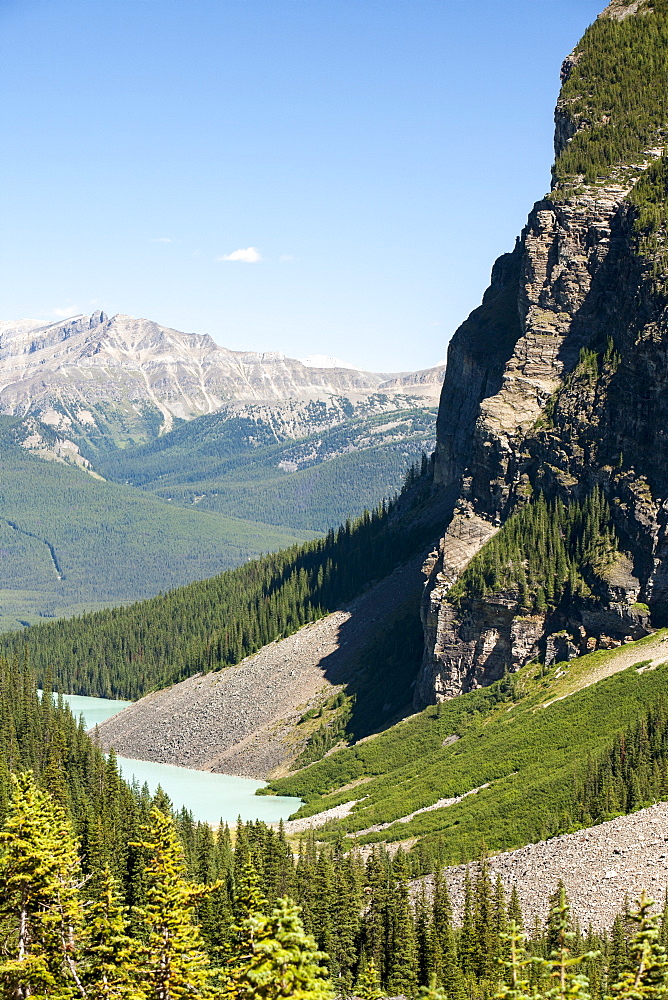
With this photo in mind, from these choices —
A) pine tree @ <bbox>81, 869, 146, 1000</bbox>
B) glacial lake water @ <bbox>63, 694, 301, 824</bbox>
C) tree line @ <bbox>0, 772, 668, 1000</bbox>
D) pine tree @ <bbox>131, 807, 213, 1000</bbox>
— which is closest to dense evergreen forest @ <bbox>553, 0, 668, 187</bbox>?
glacial lake water @ <bbox>63, 694, 301, 824</bbox>

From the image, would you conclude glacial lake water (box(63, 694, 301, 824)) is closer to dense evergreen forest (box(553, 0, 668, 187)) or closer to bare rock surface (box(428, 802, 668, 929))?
bare rock surface (box(428, 802, 668, 929))

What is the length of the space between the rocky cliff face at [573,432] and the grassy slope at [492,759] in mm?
5169

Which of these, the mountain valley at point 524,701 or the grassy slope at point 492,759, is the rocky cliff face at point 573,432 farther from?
the grassy slope at point 492,759

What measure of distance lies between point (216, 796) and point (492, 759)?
50.0m

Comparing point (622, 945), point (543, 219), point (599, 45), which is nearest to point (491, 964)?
point (622, 945)

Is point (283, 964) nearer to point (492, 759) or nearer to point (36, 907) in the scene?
point (36, 907)

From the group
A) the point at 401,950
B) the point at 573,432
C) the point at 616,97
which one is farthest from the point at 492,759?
the point at 616,97

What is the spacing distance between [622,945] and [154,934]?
163 ft

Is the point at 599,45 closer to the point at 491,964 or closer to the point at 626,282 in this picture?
the point at 626,282

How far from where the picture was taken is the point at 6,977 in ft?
140

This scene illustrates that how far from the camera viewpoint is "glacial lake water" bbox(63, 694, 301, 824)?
16425 cm

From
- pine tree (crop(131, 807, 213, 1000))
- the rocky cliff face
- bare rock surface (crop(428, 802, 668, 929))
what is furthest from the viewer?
the rocky cliff face

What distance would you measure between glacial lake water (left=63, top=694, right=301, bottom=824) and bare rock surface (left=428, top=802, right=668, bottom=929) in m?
54.1

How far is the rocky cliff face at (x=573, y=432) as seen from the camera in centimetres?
15538
